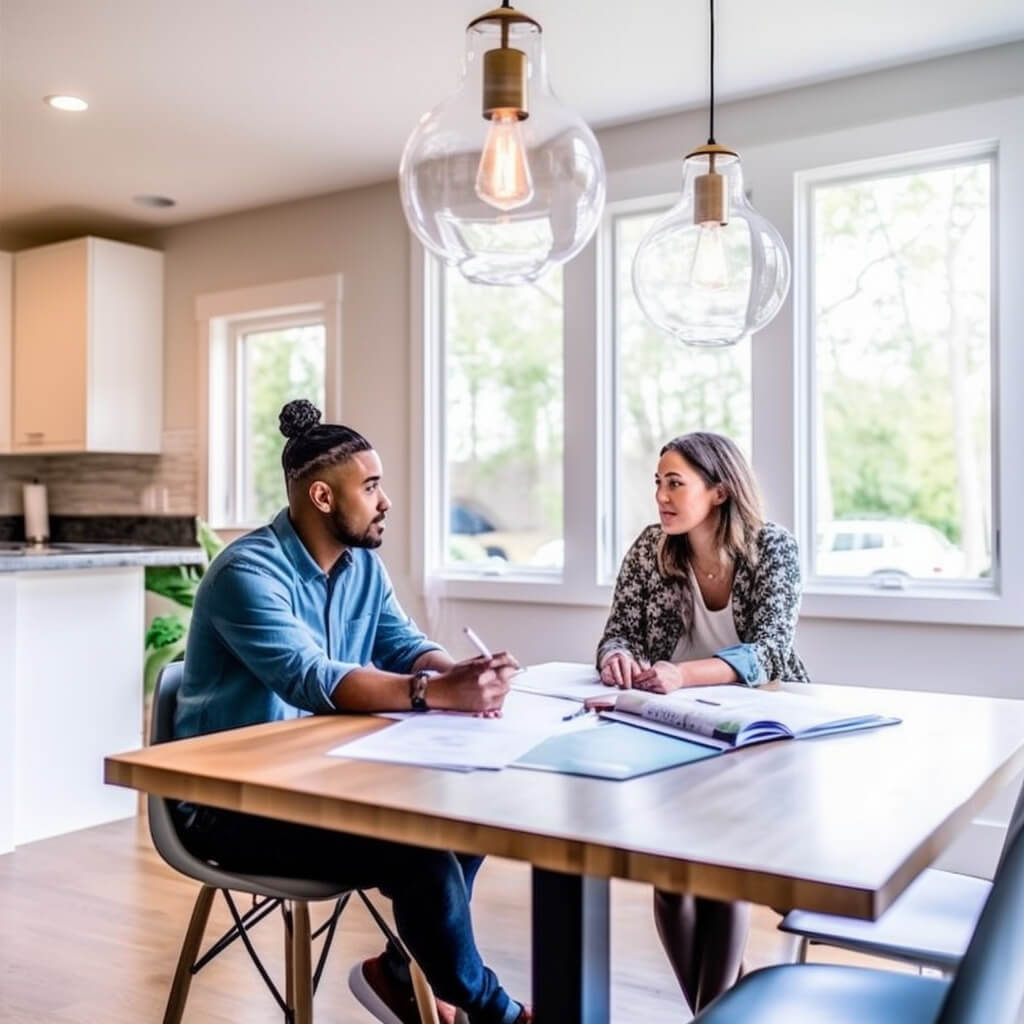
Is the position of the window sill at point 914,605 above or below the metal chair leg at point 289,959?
above

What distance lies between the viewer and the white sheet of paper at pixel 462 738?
1.32m

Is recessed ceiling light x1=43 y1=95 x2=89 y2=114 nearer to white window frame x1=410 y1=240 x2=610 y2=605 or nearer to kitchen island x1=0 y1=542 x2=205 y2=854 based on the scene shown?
white window frame x1=410 y1=240 x2=610 y2=605

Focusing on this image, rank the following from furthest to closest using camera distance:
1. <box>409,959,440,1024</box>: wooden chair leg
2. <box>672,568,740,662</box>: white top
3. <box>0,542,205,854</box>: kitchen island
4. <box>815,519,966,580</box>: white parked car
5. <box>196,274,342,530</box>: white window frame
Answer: <box>196,274,342,530</box>: white window frame < <box>0,542,205,854</box>: kitchen island < <box>815,519,966,580</box>: white parked car < <box>672,568,740,662</box>: white top < <box>409,959,440,1024</box>: wooden chair leg

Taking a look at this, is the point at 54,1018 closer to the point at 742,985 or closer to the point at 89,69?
the point at 742,985

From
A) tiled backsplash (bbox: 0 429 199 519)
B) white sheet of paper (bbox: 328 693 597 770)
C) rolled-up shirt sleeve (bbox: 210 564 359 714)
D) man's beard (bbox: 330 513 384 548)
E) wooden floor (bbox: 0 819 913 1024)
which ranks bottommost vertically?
wooden floor (bbox: 0 819 913 1024)

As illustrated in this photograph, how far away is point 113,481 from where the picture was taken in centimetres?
529

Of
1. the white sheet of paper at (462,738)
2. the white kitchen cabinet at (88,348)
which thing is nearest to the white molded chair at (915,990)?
the white sheet of paper at (462,738)

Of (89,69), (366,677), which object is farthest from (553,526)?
(366,677)

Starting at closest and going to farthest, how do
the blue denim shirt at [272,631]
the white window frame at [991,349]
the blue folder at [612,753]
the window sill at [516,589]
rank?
1. the blue folder at [612,753]
2. the blue denim shirt at [272,631]
3. the white window frame at [991,349]
4. the window sill at [516,589]

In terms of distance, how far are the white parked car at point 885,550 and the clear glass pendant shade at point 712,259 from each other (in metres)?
1.65

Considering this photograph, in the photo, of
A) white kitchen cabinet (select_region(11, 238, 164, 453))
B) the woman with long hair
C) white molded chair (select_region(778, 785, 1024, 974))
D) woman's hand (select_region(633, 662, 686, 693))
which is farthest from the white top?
white kitchen cabinet (select_region(11, 238, 164, 453))

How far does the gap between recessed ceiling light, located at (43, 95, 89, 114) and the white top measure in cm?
251

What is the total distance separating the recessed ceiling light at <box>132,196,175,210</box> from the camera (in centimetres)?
460

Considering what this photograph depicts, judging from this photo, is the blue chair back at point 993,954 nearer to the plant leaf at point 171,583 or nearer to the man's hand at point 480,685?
the man's hand at point 480,685
